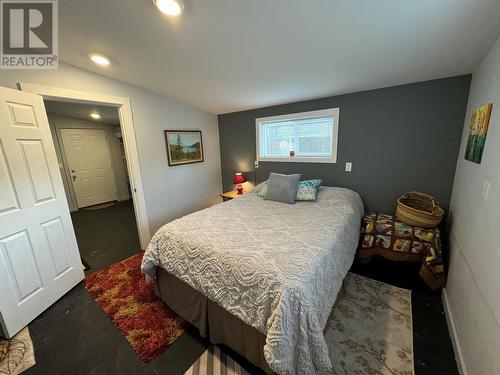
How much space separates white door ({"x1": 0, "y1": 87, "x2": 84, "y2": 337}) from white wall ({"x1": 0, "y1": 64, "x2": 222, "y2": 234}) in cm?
36

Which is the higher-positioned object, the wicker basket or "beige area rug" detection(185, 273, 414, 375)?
the wicker basket

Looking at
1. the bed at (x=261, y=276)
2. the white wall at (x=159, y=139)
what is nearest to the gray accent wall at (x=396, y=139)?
the bed at (x=261, y=276)

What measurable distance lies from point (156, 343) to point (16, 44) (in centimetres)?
256

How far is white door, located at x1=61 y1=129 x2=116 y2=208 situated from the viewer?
14.7ft

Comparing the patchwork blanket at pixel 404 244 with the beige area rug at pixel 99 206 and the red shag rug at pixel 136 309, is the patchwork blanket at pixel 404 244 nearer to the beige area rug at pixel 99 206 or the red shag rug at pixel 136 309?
the red shag rug at pixel 136 309

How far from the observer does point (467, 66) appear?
167 centimetres

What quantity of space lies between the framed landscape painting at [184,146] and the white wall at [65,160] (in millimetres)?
3178

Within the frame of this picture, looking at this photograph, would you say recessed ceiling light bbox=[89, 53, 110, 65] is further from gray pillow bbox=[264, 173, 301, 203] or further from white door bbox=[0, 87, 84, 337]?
gray pillow bbox=[264, 173, 301, 203]

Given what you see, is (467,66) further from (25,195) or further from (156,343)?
(25,195)

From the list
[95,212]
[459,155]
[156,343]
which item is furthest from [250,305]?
[95,212]

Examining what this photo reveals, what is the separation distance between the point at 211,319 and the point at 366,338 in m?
1.14

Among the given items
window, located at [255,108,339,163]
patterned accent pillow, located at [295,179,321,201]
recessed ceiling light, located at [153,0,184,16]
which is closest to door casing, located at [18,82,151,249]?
recessed ceiling light, located at [153,0,184,16]

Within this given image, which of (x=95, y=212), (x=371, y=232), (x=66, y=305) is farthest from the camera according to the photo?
(x=95, y=212)

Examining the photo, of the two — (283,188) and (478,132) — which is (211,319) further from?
(478,132)
